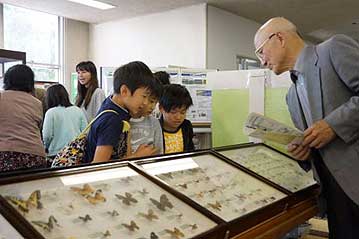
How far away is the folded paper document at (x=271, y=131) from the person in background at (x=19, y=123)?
1.48 m

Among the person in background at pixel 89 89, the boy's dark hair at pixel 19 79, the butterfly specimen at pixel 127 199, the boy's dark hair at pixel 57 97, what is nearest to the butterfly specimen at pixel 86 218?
the butterfly specimen at pixel 127 199

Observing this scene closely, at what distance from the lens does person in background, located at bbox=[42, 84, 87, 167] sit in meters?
3.09

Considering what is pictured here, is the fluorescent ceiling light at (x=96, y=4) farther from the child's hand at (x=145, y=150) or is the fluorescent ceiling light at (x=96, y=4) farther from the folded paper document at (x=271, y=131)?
the folded paper document at (x=271, y=131)

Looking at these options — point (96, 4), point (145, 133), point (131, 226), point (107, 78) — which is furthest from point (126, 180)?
point (96, 4)

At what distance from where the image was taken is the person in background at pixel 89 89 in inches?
138

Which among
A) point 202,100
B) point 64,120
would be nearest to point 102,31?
point 202,100

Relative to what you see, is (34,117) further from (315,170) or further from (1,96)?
(315,170)

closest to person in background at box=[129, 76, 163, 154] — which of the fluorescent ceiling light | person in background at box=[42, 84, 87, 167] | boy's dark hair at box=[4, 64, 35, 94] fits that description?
boy's dark hair at box=[4, 64, 35, 94]

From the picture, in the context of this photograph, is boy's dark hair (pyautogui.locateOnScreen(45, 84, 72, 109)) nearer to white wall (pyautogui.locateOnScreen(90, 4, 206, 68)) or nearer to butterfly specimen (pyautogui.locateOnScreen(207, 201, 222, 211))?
butterfly specimen (pyautogui.locateOnScreen(207, 201, 222, 211))

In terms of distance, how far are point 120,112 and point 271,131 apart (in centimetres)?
57

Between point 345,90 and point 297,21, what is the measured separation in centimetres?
624

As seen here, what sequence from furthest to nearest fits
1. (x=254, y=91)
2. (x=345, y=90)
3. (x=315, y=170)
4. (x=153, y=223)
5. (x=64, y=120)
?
1. (x=64, y=120)
2. (x=254, y=91)
3. (x=315, y=170)
4. (x=345, y=90)
5. (x=153, y=223)

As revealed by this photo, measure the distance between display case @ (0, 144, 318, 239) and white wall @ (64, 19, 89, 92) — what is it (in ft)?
19.3

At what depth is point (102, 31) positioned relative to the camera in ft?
23.4
